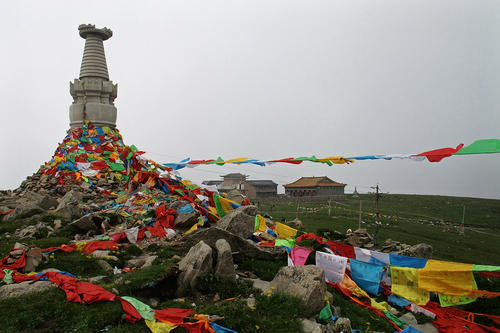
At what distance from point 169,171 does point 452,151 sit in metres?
12.1

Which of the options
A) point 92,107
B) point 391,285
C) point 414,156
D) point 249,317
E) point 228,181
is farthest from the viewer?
point 228,181

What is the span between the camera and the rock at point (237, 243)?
31.6 feet

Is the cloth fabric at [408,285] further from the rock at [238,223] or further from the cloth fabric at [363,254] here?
the rock at [238,223]

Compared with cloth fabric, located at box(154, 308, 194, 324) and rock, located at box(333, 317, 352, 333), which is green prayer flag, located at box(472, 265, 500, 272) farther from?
cloth fabric, located at box(154, 308, 194, 324)

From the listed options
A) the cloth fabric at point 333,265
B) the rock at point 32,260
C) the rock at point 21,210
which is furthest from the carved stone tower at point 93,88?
the cloth fabric at point 333,265

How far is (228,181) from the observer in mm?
55594

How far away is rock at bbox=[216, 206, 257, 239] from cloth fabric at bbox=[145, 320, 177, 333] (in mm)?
5465

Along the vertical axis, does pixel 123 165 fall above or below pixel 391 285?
above

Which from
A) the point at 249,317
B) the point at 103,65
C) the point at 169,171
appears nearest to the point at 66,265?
the point at 249,317

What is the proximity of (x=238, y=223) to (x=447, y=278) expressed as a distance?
251 inches

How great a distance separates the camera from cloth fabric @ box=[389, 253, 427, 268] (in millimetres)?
9055

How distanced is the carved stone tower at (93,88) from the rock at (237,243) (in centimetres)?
1483

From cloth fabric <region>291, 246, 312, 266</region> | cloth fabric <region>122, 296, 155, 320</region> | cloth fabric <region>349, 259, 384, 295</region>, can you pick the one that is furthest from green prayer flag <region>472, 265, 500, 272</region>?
cloth fabric <region>122, 296, 155, 320</region>

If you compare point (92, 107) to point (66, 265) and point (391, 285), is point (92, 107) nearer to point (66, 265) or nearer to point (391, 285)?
point (66, 265)
